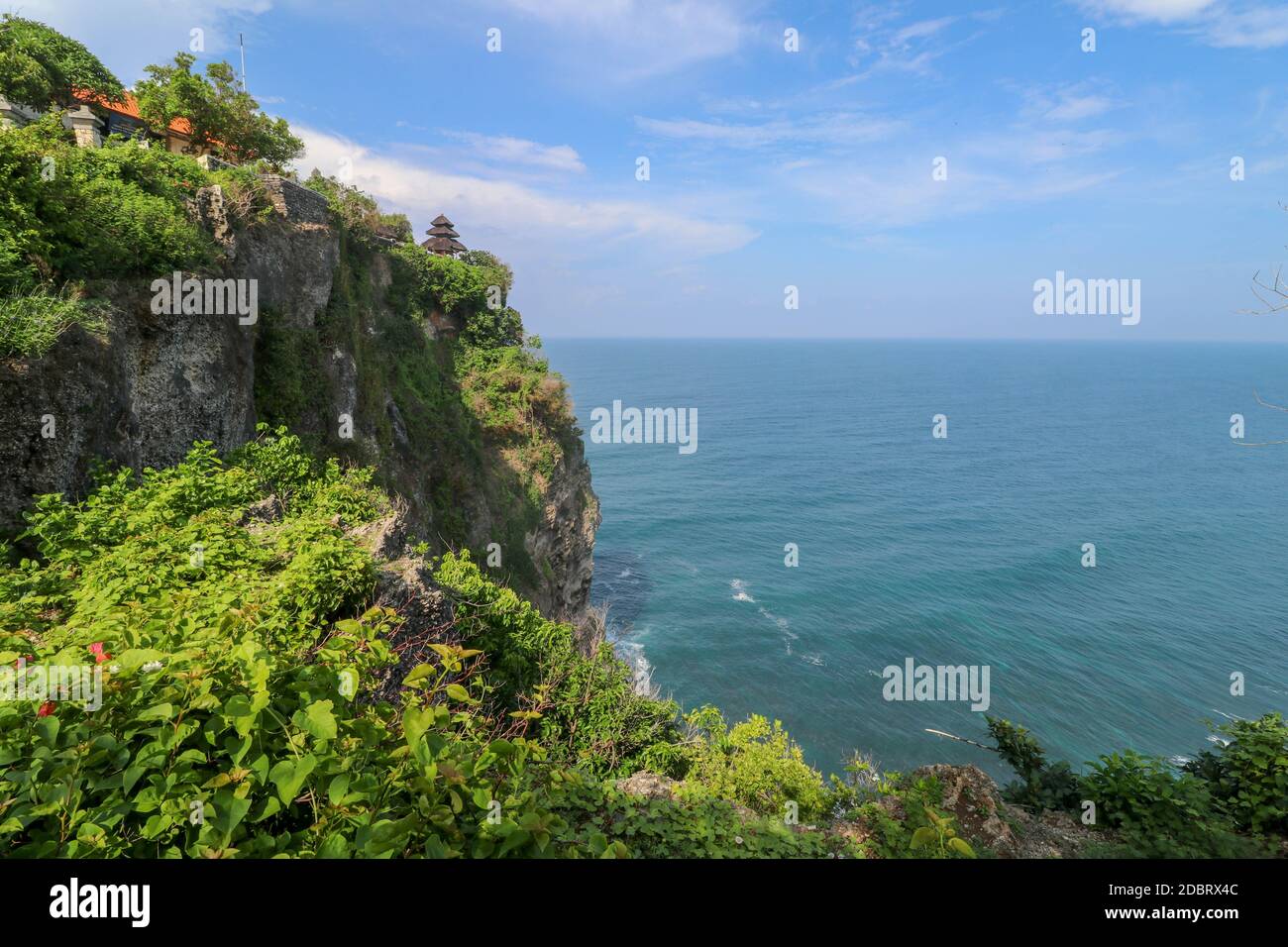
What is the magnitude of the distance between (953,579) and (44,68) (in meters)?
56.0

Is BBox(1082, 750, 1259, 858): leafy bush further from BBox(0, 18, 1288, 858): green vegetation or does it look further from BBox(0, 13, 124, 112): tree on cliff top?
BBox(0, 13, 124, 112): tree on cliff top

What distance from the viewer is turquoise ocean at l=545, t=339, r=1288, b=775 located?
32.9 metres

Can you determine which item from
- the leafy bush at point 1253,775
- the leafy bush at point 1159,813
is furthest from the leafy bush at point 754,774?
Answer: the leafy bush at point 1253,775

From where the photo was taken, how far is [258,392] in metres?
15.1

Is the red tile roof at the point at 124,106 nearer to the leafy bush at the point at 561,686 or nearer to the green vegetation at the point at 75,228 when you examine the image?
the green vegetation at the point at 75,228

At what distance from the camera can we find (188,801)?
270cm

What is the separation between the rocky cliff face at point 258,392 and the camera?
853 cm

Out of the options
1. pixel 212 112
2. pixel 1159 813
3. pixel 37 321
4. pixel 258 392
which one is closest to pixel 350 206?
pixel 212 112

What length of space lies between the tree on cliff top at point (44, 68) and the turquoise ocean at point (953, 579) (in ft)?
118

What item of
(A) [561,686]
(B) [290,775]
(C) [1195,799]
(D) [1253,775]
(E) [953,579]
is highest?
(B) [290,775]

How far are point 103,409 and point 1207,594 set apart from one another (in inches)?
2433

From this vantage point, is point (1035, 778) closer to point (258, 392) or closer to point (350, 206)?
point (258, 392)
